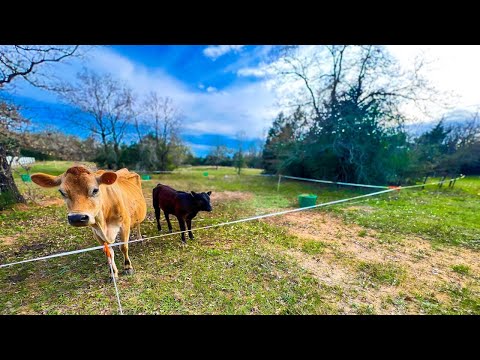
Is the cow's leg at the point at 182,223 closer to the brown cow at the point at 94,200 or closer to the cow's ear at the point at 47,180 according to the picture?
the brown cow at the point at 94,200

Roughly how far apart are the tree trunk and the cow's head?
20.1 feet

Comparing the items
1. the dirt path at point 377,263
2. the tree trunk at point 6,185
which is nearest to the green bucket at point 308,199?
the dirt path at point 377,263

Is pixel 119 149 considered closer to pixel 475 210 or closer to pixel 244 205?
pixel 244 205

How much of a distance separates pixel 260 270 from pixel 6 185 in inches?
333

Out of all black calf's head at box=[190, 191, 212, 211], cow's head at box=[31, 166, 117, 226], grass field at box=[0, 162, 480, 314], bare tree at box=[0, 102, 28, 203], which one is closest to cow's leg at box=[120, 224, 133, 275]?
grass field at box=[0, 162, 480, 314]

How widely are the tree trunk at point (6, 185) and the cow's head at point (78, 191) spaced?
6122 mm

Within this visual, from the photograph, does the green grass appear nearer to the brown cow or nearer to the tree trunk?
the brown cow

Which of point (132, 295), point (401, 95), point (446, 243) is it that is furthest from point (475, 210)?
point (132, 295)

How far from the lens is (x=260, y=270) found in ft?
10.0

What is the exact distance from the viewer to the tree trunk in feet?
17.7

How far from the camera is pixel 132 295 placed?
239 cm

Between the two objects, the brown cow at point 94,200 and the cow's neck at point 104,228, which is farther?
the cow's neck at point 104,228

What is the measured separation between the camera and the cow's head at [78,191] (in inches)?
71.4

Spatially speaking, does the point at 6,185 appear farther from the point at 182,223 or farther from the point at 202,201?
the point at 202,201
